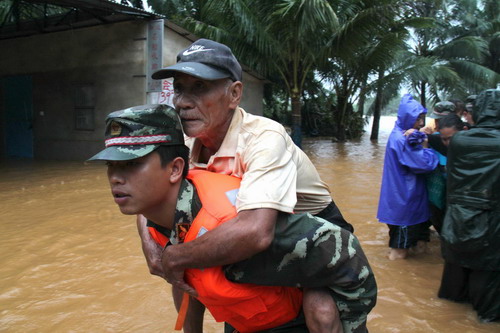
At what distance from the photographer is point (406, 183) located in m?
4.16

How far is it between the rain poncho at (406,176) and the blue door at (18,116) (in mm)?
11720

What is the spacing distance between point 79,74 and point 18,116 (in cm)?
308

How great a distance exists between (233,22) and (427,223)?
8.62 metres

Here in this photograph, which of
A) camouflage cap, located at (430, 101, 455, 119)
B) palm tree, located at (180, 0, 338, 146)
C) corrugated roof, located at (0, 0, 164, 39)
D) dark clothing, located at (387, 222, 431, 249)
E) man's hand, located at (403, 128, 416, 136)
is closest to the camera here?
man's hand, located at (403, 128, 416, 136)

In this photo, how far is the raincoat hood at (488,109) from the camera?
9.84ft

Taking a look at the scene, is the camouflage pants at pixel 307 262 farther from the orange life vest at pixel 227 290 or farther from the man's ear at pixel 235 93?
the man's ear at pixel 235 93

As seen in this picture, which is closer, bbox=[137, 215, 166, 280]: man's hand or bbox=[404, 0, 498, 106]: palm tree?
bbox=[137, 215, 166, 280]: man's hand

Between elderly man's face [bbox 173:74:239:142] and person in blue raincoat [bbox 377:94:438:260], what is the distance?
2.92 m

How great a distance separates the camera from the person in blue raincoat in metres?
4.07

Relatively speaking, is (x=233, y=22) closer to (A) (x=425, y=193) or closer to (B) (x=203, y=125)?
(A) (x=425, y=193)

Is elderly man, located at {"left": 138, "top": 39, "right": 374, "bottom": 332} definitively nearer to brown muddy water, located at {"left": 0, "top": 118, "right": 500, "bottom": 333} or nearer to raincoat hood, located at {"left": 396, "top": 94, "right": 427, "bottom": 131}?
brown muddy water, located at {"left": 0, "top": 118, "right": 500, "bottom": 333}

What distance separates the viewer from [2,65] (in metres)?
12.7

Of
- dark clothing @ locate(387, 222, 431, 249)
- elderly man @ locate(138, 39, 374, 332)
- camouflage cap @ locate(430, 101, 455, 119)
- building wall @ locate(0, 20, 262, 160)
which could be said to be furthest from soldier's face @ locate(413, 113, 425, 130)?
building wall @ locate(0, 20, 262, 160)

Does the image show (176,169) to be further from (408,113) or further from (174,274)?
(408,113)
